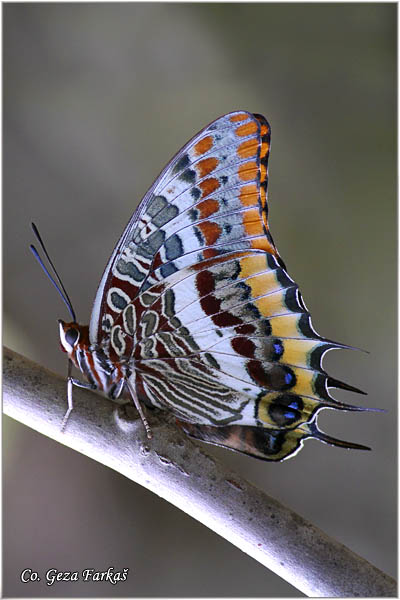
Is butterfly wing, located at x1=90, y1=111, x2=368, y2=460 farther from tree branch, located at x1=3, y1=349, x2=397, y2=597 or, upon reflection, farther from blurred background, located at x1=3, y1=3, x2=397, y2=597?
blurred background, located at x1=3, y1=3, x2=397, y2=597

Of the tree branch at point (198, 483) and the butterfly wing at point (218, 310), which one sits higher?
the butterfly wing at point (218, 310)

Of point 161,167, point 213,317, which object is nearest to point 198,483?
point 213,317

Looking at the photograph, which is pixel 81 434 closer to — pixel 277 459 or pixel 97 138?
pixel 277 459

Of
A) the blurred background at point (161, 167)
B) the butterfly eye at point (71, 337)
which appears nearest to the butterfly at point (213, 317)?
the butterfly eye at point (71, 337)

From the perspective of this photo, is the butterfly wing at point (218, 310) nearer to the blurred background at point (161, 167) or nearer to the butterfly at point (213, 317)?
the butterfly at point (213, 317)

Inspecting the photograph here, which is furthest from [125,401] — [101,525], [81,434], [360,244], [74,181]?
[360,244]

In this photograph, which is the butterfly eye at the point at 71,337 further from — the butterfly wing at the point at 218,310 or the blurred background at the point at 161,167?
the blurred background at the point at 161,167

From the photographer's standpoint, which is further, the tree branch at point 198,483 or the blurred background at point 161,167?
the blurred background at point 161,167
